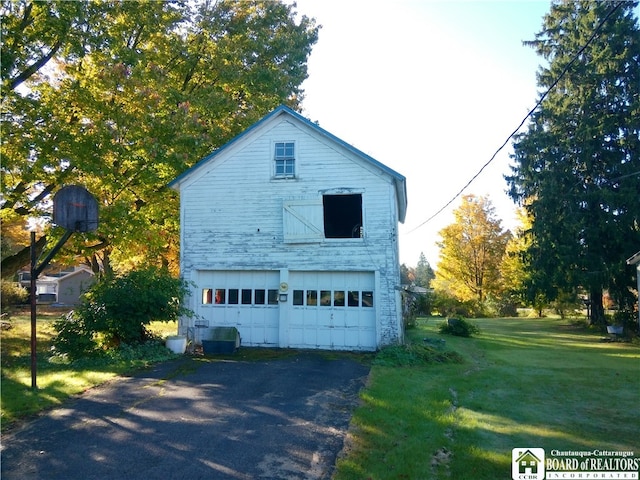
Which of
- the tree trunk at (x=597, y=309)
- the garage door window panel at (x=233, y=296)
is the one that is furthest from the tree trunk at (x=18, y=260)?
the tree trunk at (x=597, y=309)

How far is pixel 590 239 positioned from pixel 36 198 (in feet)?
78.9

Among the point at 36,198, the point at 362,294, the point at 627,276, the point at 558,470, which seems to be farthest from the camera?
the point at 627,276

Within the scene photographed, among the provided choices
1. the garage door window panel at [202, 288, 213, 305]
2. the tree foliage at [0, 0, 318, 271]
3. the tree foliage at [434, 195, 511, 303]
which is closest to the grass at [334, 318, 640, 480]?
the garage door window panel at [202, 288, 213, 305]

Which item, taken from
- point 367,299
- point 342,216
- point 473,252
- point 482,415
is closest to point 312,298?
point 367,299

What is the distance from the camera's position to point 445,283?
134 ft

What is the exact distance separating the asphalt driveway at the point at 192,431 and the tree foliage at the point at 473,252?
105 feet

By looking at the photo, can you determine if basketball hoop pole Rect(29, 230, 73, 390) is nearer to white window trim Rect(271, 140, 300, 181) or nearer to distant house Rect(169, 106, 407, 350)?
distant house Rect(169, 106, 407, 350)

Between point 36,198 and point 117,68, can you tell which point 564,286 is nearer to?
point 117,68

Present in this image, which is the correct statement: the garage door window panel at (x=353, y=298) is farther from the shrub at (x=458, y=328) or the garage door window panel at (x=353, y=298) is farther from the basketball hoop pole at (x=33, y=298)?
the shrub at (x=458, y=328)

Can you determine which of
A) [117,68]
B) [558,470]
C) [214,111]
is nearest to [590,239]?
[214,111]

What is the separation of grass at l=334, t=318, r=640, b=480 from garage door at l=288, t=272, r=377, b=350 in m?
2.58

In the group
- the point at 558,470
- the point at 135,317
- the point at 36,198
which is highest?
the point at 36,198

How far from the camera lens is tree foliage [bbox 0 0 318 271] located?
13734 mm

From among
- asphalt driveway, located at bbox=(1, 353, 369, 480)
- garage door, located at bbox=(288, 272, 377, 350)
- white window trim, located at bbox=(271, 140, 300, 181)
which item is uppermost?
white window trim, located at bbox=(271, 140, 300, 181)
